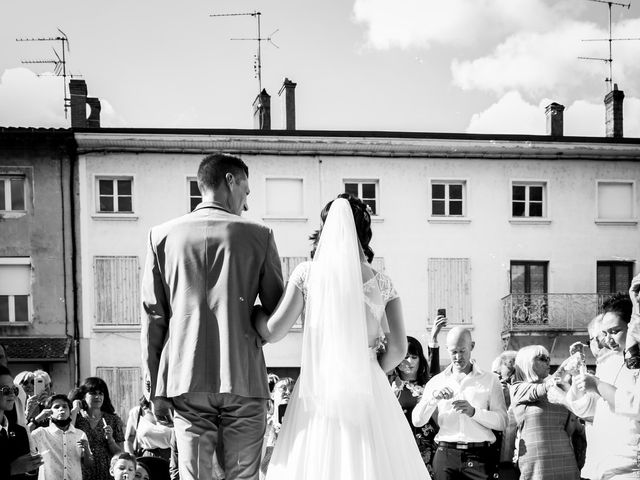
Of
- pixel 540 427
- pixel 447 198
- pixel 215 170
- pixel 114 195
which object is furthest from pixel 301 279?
pixel 447 198

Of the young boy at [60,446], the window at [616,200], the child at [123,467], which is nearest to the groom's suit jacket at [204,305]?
the child at [123,467]

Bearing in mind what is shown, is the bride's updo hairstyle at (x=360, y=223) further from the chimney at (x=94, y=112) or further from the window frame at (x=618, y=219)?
the window frame at (x=618, y=219)

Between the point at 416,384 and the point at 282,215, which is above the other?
the point at 282,215

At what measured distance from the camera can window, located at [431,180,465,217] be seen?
27891mm

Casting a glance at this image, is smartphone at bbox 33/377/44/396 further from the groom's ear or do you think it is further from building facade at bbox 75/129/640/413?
building facade at bbox 75/129/640/413

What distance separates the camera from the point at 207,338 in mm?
4582

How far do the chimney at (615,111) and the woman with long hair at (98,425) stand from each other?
24.9 meters

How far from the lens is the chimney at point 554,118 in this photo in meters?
30.0

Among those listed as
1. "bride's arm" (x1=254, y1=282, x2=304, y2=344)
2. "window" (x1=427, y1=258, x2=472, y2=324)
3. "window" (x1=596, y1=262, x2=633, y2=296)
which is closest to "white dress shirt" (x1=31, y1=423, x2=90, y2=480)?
"bride's arm" (x1=254, y1=282, x2=304, y2=344)

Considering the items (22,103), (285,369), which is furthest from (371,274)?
(22,103)

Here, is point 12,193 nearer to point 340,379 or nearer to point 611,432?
point 340,379

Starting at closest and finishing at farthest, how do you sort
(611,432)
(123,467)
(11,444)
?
1. (611,432)
2. (11,444)
3. (123,467)

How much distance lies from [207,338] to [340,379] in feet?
2.61

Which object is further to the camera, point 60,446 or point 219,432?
point 60,446
